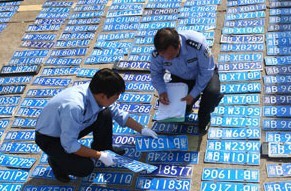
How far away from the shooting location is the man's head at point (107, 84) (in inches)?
158

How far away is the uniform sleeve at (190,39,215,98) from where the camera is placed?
485cm

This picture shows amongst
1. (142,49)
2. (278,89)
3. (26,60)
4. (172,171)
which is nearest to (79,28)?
(26,60)

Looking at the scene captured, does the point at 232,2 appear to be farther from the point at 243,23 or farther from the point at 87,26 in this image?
the point at 87,26

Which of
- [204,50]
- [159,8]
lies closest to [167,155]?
[204,50]

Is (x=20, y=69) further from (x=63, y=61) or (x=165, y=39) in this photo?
(x=165, y=39)

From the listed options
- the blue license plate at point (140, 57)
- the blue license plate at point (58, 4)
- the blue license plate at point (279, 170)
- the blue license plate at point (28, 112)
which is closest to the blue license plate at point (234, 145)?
the blue license plate at point (279, 170)

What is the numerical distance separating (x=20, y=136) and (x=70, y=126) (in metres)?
2.06

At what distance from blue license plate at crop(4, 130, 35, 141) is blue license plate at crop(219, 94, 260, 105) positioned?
2678mm

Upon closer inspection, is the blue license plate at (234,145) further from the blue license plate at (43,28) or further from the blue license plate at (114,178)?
the blue license plate at (43,28)

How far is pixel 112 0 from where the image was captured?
8906mm

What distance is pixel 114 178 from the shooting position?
5082 mm

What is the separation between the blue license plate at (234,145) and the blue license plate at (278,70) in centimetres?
146

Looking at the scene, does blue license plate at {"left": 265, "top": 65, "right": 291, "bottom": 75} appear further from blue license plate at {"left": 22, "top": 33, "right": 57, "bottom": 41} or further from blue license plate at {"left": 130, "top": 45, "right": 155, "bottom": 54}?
blue license plate at {"left": 22, "top": 33, "right": 57, "bottom": 41}

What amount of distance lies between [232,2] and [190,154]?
3.87m
